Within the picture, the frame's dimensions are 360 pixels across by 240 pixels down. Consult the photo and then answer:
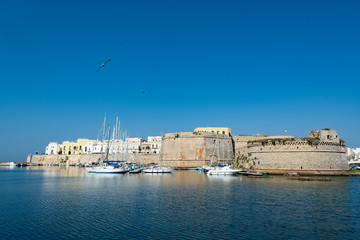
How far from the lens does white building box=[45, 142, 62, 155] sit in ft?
259

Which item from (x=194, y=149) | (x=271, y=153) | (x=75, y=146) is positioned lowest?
(x=271, y=153)

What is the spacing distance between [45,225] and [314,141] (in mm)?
25920

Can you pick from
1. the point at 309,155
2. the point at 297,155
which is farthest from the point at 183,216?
the point at 309,155

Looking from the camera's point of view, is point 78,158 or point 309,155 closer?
point 309,155

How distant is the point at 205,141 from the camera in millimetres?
44656

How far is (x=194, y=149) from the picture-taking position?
147 ft

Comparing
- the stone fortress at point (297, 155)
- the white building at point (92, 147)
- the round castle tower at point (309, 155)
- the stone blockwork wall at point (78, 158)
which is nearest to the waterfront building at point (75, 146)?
the white building at point (92, 147)

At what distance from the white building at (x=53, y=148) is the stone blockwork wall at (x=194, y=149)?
151ft

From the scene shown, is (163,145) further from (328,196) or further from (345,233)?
(345,233)

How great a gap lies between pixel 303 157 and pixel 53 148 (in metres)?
70.7

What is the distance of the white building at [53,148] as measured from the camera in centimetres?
7889

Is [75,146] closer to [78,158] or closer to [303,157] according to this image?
[78,158]

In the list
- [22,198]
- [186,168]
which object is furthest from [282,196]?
[186,168]

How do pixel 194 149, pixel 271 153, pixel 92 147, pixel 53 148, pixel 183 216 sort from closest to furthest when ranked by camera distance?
pixel 183 216 < pixel 271 153 < pixel 194 149 < pixel 92 147 < pixel 53 148
